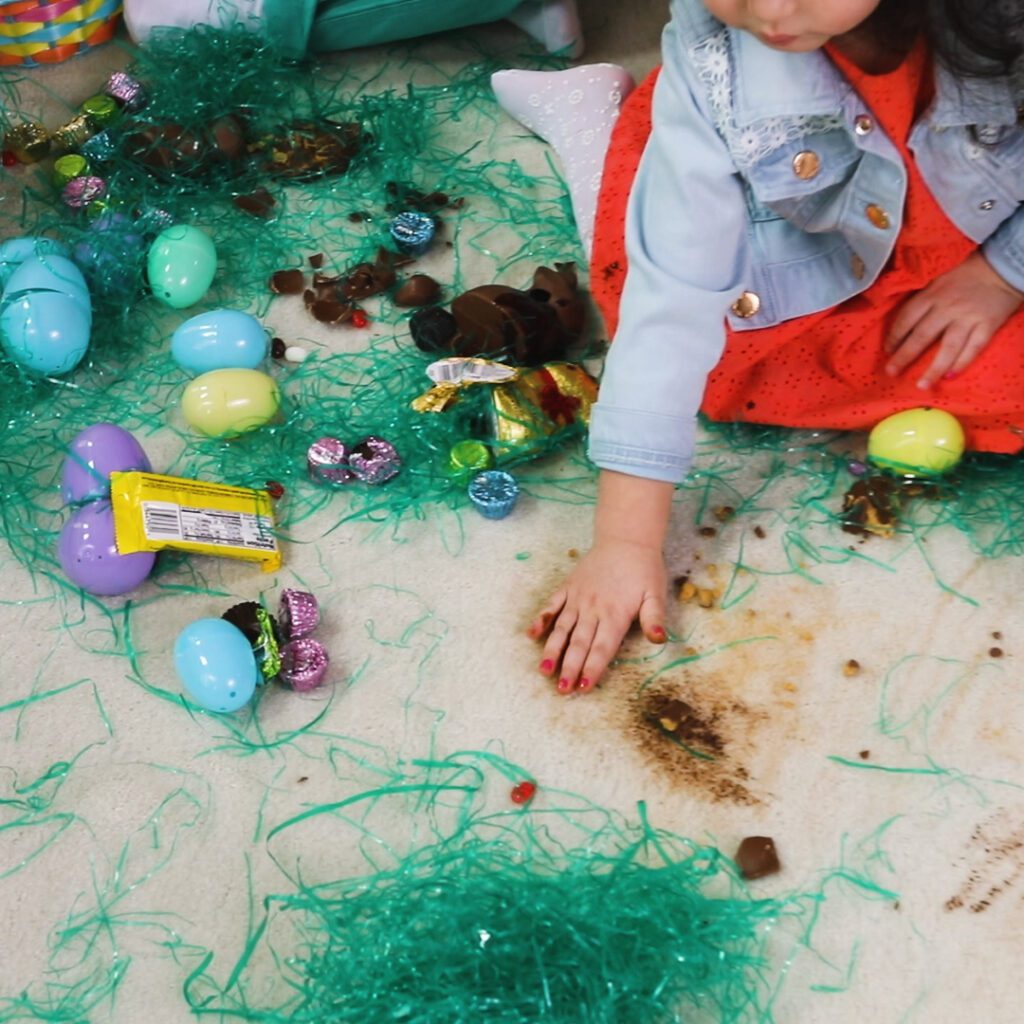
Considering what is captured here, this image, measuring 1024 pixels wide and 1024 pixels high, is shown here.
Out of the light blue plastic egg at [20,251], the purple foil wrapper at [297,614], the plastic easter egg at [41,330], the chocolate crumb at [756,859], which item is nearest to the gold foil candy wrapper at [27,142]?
the light blue plastic egg at [20,251]

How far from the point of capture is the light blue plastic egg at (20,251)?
1331 mm

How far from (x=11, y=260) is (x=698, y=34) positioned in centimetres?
74

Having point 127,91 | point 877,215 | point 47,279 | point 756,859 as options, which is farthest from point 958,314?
point 127,91

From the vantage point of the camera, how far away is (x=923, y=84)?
1.04 m

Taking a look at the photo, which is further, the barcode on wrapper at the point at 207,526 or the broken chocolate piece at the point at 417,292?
the broken chocolate piece at the point at 417,292

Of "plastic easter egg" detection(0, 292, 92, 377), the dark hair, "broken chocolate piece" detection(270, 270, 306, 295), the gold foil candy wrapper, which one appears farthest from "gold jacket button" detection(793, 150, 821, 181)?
the gold foil candy wrapper

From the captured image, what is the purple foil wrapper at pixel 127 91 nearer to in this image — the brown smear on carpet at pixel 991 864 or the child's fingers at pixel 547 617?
the child's fingers at pixel 547 617

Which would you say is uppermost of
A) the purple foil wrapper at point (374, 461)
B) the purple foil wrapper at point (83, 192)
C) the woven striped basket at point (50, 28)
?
the woven striped basket at point (50, 28)

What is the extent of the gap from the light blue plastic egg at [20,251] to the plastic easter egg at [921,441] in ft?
2.79

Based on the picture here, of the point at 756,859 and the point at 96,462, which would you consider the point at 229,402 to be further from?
the point at 756,859

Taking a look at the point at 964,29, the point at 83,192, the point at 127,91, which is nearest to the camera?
the point at 964,29

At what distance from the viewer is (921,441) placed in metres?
1.14

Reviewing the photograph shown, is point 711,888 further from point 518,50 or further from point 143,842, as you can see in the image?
point 518,50

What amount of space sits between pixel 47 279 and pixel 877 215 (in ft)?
2.58
